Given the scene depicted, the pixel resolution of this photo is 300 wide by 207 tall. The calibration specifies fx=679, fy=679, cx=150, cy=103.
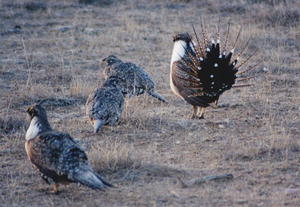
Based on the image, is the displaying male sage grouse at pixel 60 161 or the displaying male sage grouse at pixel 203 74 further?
the displaying male sage grouse at pixel 203 74

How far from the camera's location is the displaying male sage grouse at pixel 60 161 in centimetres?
568

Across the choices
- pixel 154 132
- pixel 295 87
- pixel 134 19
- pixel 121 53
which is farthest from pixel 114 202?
pixel 134 19

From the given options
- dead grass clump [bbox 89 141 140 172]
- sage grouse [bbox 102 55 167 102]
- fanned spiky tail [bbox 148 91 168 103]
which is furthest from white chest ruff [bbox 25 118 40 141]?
fanned spiky tail [bbox 148 91 168 103]

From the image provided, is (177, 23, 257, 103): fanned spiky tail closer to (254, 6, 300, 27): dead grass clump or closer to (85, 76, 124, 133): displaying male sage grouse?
(85, 76, 124, 133): displaying male sage grouse

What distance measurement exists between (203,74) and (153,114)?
3.32ft

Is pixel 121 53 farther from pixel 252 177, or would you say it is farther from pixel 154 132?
pixel 252 177

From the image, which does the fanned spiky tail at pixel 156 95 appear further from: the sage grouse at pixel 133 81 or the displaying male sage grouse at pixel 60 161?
the displaying male sage grouse at pixel 60 161

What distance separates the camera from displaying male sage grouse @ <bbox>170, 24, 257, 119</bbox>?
8.02 metres

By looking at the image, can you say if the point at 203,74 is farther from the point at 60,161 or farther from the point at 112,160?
the point at 60,161

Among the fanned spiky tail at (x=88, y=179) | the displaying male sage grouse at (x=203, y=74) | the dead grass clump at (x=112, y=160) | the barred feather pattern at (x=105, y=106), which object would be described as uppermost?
the displaying male sage grouse at (x=203, y=74)

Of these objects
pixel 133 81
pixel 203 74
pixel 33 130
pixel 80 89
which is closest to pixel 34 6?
pixel 80 89

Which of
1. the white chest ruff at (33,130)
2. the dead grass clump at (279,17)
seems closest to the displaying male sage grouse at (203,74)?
the white chest ruff at (33,130)

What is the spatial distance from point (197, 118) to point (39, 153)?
306cm

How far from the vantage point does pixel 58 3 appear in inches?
687
